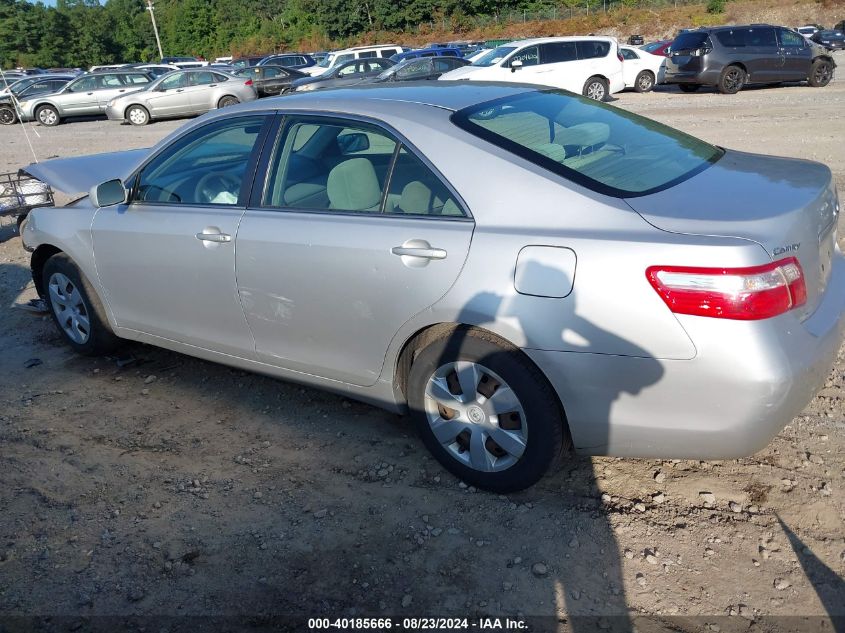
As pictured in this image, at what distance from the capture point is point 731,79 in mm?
19203

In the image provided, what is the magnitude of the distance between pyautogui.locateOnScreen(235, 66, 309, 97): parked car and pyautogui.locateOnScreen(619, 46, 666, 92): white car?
11.4 m

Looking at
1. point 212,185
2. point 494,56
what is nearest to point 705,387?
point 212,185

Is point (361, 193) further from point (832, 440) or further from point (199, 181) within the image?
point (832, 440)

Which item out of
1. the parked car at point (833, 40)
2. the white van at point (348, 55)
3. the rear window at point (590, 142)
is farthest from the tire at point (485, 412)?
the parked car at point (833, 40)

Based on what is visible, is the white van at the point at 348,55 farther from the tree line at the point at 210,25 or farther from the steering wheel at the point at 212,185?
the tree line at the point at 210,25

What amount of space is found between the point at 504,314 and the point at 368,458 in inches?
47.1

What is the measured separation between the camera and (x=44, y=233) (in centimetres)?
471

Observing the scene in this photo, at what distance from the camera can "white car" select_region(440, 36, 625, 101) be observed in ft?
63.5

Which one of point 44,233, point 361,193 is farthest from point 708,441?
point 44,233

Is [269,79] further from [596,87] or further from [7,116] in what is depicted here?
[596,87]

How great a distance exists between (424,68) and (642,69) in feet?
21.4

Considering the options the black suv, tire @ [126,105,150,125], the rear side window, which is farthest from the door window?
tire @ [126,105,150,125]

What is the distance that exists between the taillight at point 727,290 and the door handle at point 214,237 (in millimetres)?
2098

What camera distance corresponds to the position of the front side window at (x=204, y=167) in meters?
3.82
